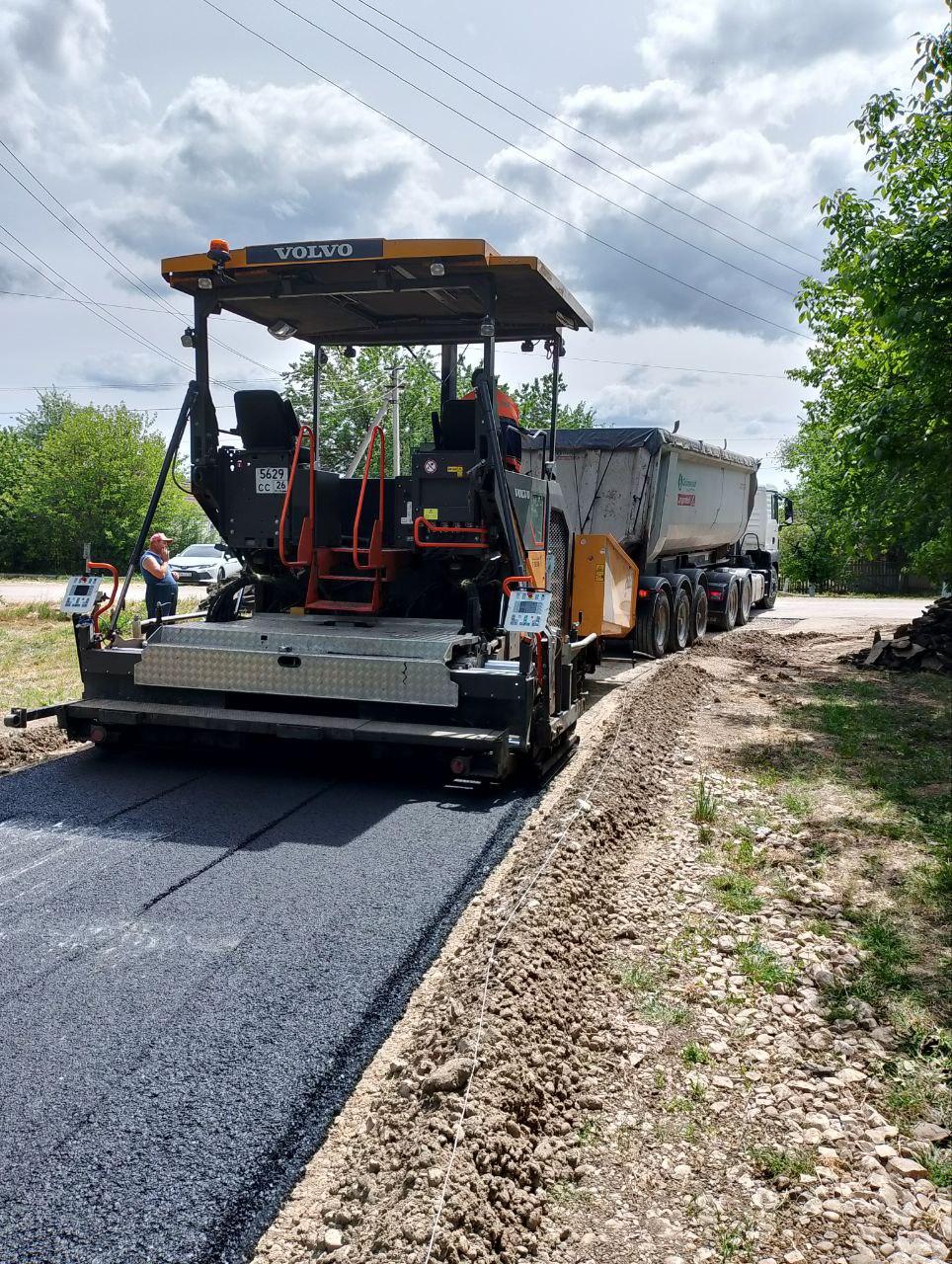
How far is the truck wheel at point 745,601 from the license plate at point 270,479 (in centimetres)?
1254

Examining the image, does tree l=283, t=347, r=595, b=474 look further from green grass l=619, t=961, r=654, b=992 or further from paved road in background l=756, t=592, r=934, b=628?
paved road in background l=756, t=592, r=934, b=628

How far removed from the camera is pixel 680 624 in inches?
553

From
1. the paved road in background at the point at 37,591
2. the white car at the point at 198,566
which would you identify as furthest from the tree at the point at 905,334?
the white car at the point at 198,566

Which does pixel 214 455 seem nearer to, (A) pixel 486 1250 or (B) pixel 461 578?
(B) pixel 461 578

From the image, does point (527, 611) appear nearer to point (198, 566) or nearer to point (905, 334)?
point (905, 334)

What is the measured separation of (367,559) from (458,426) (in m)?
1.07

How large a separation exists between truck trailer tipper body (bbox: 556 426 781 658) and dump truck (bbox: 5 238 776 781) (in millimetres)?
4286

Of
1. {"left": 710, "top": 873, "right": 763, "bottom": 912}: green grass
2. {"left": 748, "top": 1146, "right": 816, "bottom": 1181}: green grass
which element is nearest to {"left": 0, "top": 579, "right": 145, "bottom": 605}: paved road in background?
{"left": 710, "top": 873, "right": 763, "bottom": 912}: green grass

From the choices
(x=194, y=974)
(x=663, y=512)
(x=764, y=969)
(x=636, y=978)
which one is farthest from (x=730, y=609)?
(x=194, y=974)

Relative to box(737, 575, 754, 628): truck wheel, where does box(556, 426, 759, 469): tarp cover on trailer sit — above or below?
A: above

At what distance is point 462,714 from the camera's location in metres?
5.75

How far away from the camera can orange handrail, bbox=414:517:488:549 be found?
627 centimetres

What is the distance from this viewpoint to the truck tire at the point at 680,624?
1363 centimetres

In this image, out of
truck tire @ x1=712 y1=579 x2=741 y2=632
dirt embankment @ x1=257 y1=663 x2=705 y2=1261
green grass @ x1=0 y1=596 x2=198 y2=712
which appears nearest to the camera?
dirt embankment @ x1=257 y1=663 x2=705 y2=1261
